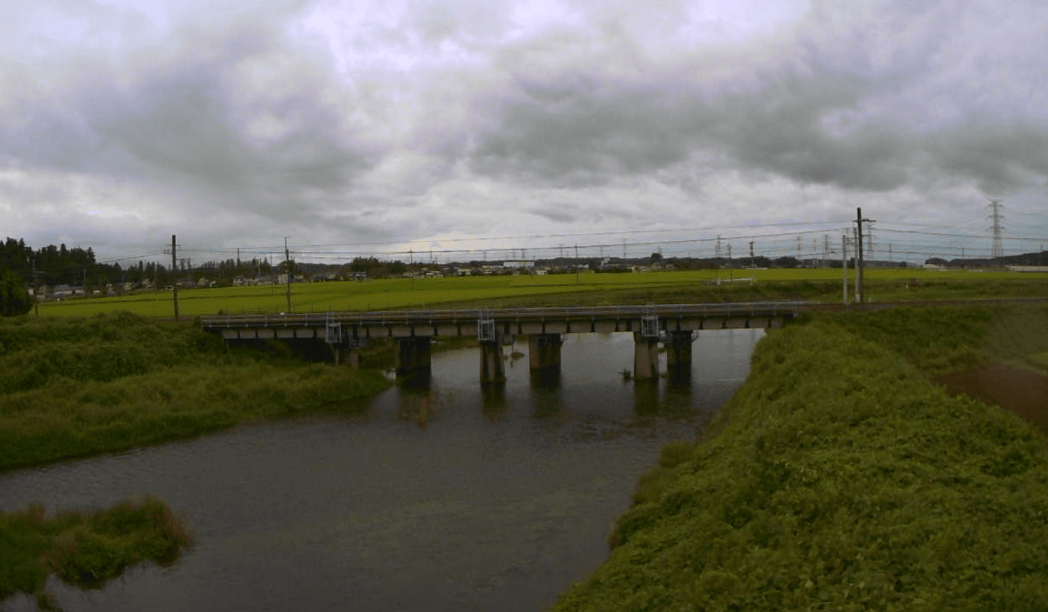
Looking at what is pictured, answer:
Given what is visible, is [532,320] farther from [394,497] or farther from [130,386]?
[394,497]

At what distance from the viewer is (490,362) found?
5197 centimetres

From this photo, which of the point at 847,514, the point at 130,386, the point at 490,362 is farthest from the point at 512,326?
the point at 847,514

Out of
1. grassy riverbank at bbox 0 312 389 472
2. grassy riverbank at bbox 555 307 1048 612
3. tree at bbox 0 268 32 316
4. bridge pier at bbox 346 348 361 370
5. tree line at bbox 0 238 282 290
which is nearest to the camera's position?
grassy riverbank at bbox 555 307 1048 612

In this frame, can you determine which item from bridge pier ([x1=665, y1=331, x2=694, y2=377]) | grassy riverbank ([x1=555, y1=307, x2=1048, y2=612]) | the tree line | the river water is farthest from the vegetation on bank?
the tree line

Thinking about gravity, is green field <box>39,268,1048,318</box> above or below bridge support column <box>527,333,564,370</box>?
above

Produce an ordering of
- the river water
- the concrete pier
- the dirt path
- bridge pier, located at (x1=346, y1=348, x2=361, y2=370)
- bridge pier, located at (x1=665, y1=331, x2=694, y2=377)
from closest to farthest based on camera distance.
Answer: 1. the river water
2. the dirt path
3. bridge pier, located at (x1=346, y1=348, x2=361, y2=370)
4. bridge pier, located at (x1=665, y1=331, x2=694, y2=377)
5. the concrete pier

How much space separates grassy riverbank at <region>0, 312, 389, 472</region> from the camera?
117 ft

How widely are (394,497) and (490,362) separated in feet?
85.4

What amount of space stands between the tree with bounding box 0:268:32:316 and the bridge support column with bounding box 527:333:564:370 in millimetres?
48194

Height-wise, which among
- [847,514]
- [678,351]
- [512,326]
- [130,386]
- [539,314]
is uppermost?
[539,314]

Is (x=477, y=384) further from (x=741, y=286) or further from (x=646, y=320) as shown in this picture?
(x=741, y=286)

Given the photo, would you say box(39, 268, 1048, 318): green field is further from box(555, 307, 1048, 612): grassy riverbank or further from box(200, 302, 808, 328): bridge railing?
box(555, 307, 1048, 612): grassy riverbank

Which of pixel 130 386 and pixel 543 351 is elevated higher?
pixel 543 351

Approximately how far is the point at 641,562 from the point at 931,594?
6927 millimetres
